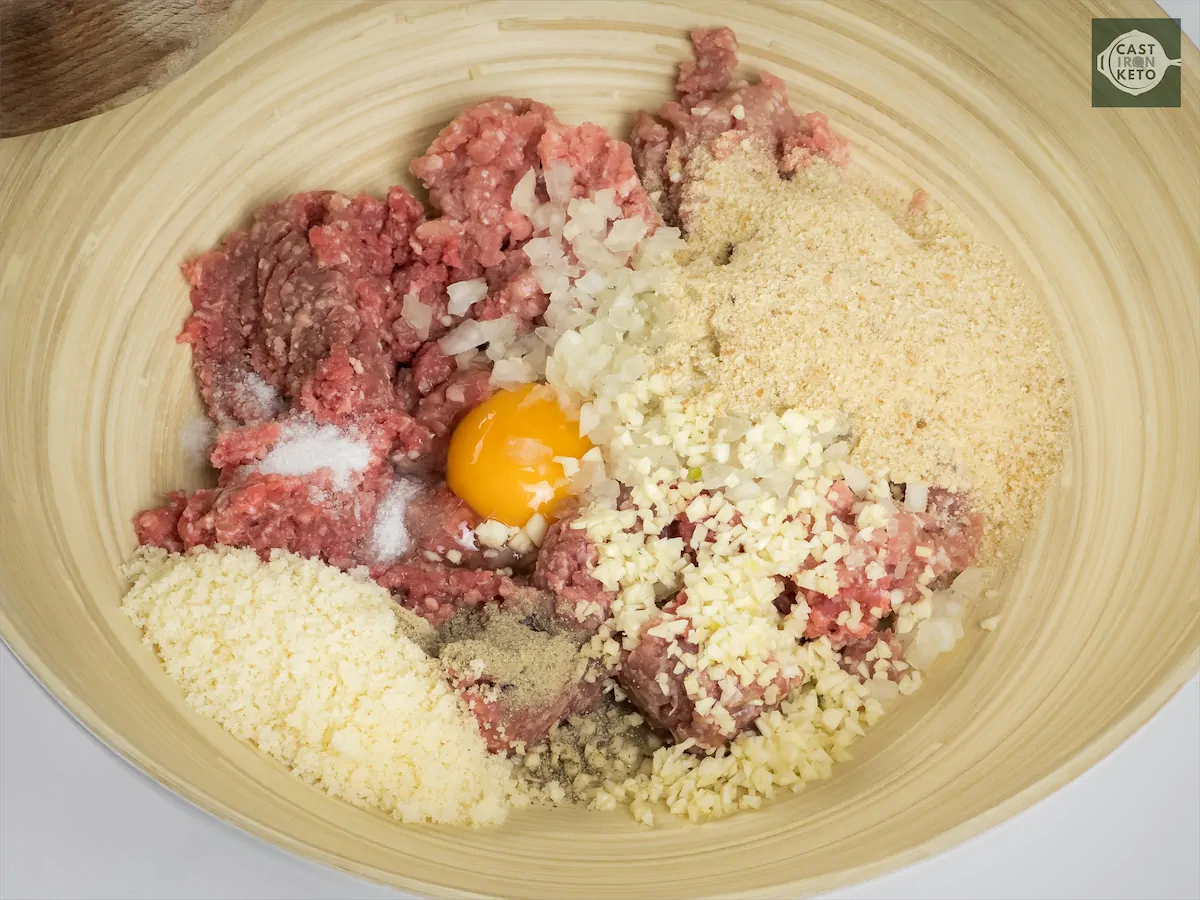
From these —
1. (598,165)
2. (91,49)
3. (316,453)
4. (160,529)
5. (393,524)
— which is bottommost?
(160,529)

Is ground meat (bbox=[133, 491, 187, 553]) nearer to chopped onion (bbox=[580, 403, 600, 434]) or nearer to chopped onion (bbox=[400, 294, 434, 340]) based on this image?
chopped onion (bbox=[400, 294, 434, 340])

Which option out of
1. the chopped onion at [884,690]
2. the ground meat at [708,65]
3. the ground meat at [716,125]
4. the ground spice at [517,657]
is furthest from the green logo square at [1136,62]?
the ground spice at [517,657]

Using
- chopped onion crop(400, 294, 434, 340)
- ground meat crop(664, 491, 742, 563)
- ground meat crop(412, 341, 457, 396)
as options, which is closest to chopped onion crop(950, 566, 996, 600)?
ground meat crop(664, 491, 742, 563)

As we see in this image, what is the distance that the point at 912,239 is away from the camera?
3.19 metres

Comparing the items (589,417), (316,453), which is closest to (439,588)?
(316,453)

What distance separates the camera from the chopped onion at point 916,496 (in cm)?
288

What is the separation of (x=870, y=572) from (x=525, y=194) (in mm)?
1557

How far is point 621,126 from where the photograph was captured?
356 centimetres

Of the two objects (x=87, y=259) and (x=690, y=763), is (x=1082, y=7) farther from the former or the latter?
(x=87, y=259)

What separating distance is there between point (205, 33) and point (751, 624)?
2.07m

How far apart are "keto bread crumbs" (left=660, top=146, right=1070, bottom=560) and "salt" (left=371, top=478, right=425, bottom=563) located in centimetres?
89

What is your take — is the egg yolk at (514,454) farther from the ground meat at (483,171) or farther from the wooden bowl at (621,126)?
the wooden bowl at (621,126)

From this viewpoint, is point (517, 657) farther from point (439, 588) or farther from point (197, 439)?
point (197, 439)

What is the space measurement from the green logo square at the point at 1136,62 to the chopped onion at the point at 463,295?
192 cm
